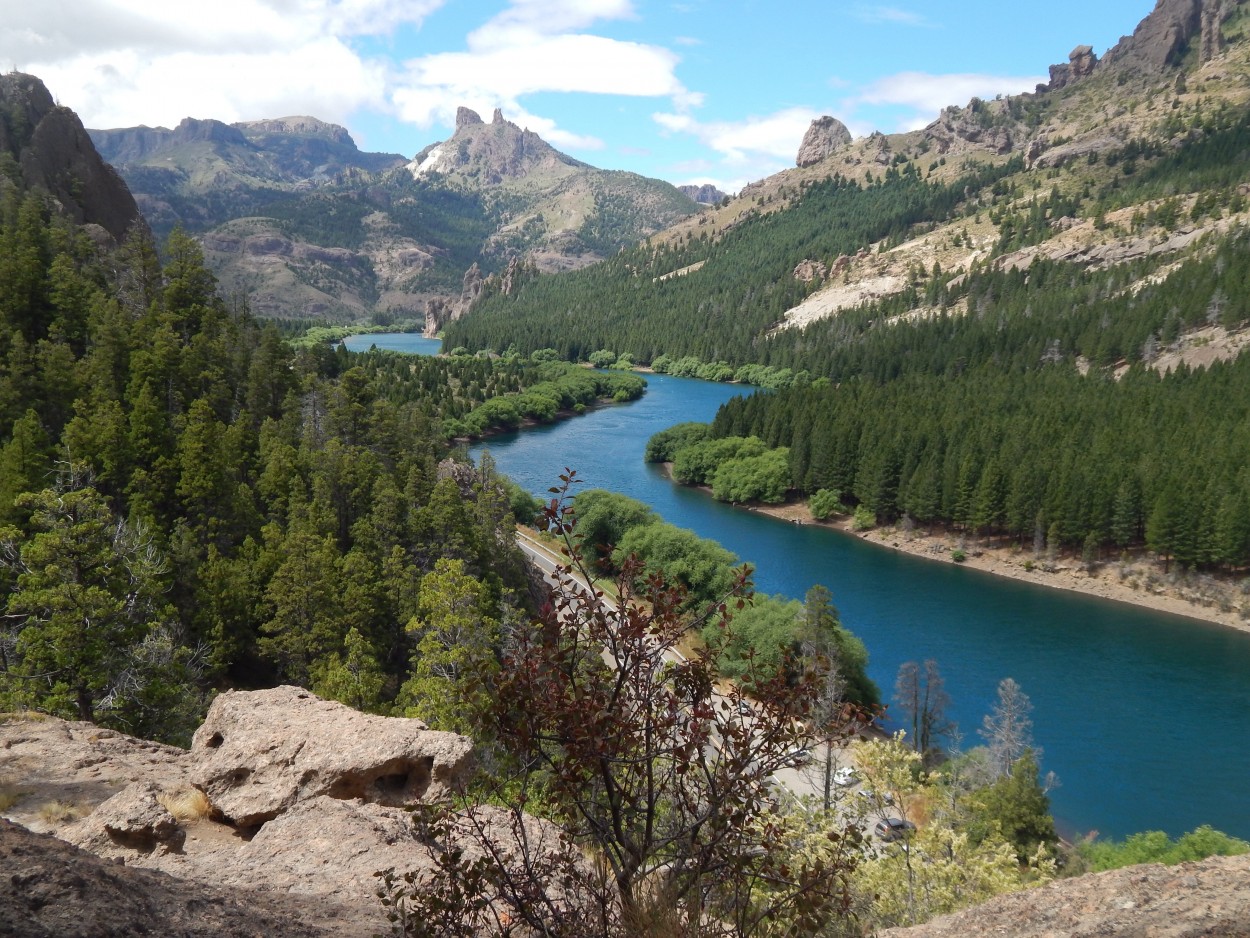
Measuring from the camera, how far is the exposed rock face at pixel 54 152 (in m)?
67.4

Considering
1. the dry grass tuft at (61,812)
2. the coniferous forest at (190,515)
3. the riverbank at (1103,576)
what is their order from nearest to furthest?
the dry grass tuft at (61,812)
the coniferous forest at (190,515)
the riverbank at (1103,576)

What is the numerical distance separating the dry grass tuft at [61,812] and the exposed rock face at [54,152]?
67.2m

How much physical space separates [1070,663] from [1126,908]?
54.1 m

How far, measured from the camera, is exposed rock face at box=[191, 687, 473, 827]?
1455cm

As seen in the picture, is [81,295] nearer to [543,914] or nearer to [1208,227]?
[543,914]

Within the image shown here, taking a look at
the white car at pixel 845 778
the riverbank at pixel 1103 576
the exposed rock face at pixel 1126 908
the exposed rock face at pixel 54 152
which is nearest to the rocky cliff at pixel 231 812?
the exposed rock face at pixel 1126 908

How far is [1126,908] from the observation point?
9.04 m

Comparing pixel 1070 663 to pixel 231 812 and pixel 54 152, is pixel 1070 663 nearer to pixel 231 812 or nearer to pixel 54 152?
pixel 231 812

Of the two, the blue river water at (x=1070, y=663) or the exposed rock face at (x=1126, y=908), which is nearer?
the exposed rock face at (x=1126, y=908)

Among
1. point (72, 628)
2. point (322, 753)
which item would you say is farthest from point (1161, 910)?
point (72, 628)

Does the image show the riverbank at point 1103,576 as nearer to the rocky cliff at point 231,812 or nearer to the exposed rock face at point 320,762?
the exposed rock face at point 320,762

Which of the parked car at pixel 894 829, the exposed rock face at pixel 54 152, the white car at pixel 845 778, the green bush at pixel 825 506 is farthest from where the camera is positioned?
the green bush at pixel 825 506

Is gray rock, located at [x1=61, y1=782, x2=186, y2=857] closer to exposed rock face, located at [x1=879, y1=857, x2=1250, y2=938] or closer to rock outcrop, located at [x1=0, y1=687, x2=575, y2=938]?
rock outcrop, located at [x1=0, y1=687, x2=575, y2=938]

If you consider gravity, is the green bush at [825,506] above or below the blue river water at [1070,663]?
above
